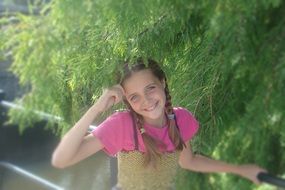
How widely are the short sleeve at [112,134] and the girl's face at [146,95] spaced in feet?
0.29

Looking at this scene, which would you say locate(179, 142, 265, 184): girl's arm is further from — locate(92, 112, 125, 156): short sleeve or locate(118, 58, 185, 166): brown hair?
locate(92, 112, 125, 156): short sleeve

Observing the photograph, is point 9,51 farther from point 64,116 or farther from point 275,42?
point 64,116

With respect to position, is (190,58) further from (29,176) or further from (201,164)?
(29,176)

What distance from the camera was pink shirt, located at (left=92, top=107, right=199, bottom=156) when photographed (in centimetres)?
183

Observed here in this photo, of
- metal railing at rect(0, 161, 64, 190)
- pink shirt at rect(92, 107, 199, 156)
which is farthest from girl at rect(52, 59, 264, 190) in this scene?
metal railing at rect(0, 161, 64, 190)

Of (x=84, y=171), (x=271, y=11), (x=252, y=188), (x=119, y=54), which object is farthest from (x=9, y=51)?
(x=84, y=171)

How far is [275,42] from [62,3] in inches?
23.2

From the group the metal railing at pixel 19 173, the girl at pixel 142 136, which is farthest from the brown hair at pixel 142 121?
the metal railing at pixel 19 173

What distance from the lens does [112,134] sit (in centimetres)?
183

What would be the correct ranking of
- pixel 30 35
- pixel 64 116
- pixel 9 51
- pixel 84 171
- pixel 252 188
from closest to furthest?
pixel 30 35 < pixel 9 51 < pixel 252 188 < pixel 64 116 < pixel 84 171

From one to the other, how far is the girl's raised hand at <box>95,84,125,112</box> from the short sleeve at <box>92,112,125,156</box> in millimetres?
63

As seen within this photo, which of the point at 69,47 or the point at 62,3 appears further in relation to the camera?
the point at 69,47

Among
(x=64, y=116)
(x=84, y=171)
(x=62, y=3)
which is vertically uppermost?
(x=62, y=3)

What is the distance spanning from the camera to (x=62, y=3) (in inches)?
51.6
